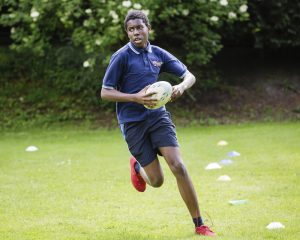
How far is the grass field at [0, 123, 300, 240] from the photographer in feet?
19.8

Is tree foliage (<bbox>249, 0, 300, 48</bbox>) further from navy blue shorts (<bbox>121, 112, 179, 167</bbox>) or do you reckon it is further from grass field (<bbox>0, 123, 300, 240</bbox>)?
navy blue shorts (<bbox>121, 112, 179, 167</bbox>)

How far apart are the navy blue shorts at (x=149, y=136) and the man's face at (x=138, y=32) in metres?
0.68

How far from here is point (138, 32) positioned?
5.75m

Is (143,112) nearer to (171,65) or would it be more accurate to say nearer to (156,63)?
(156,63)

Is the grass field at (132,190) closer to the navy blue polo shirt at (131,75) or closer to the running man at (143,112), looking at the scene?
the running man at (143,112)

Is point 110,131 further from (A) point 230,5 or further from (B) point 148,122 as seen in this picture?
(B) point 148,122

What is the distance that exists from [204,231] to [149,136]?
988 mm

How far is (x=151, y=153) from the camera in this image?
5.87 m

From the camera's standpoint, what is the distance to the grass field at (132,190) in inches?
238

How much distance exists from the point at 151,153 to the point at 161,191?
216 cm

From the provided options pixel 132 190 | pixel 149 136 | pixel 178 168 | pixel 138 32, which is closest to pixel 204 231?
pixel 178 168

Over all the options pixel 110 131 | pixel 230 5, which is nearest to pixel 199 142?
pixel 110 131

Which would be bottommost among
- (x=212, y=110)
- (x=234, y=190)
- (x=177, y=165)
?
(x=212, y=110)

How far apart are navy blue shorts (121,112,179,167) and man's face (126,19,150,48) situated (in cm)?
68
